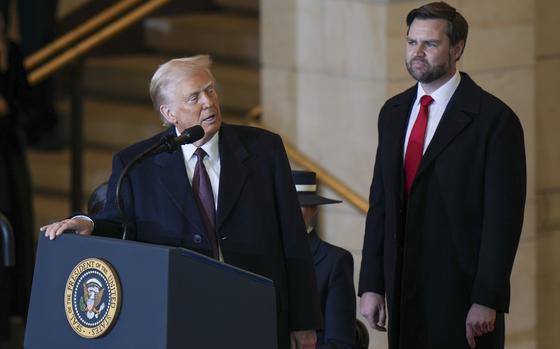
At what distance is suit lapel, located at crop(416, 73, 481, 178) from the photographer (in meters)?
4.85

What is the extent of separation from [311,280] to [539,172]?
8.87ft

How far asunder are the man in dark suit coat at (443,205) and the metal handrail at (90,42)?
429 cm

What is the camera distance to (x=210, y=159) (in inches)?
183

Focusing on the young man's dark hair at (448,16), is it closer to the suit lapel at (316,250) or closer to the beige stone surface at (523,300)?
the suit lapel at (316,250)

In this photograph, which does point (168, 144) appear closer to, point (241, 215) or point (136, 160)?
point (136, 160)

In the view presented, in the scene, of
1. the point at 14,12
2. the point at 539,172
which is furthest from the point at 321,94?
the point at 14,12

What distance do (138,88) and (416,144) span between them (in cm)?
586

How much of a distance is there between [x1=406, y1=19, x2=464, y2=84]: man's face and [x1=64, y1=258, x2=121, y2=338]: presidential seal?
52.8 inches

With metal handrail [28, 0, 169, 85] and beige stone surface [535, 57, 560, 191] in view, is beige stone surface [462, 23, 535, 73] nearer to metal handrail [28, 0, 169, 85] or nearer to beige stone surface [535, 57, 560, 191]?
beige stone surface [535, 57, 560, 191]

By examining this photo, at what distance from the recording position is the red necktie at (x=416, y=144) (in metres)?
4.94

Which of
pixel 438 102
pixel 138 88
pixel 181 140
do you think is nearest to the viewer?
pixel 181 140

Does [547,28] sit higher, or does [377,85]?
[547,28]

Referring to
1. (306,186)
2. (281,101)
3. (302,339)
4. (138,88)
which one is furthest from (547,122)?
(138,88)

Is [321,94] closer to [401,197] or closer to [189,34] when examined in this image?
[401,197]
